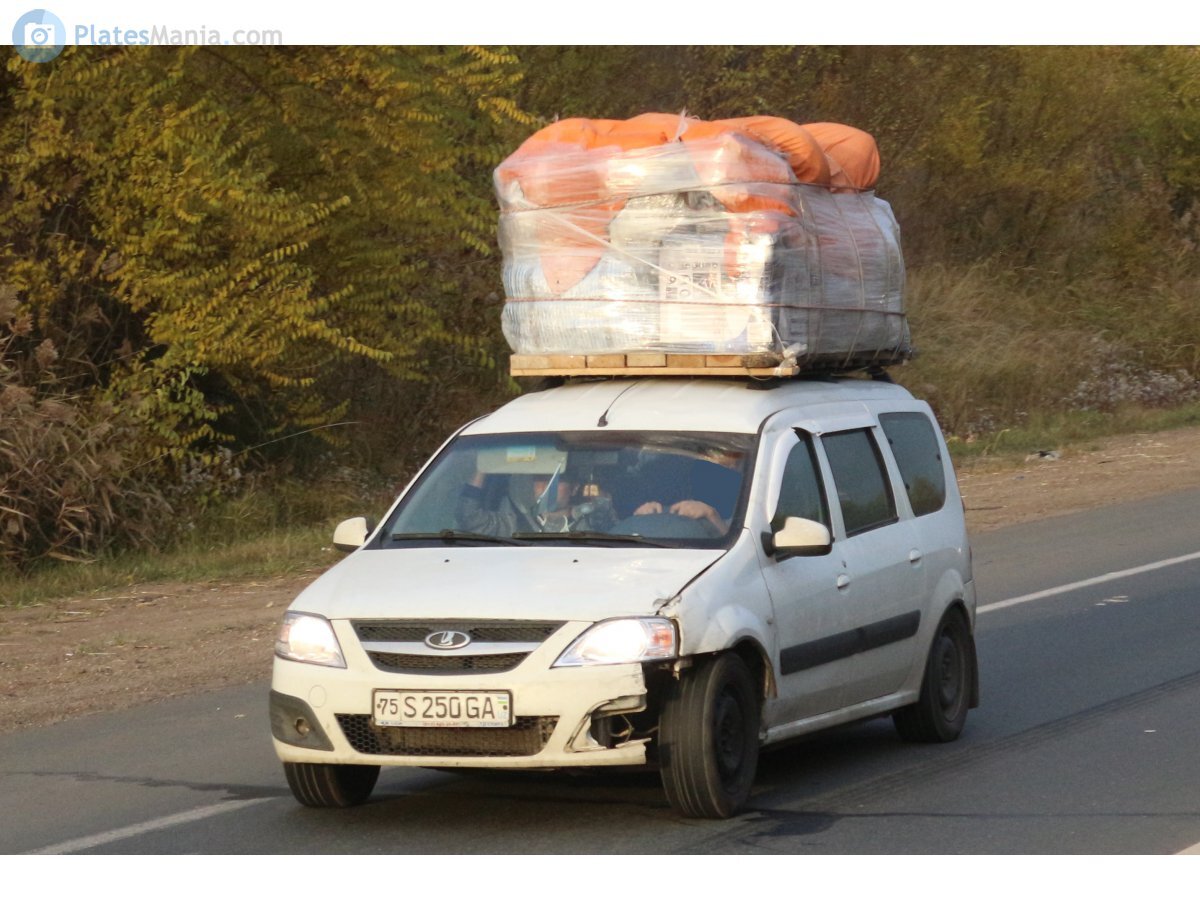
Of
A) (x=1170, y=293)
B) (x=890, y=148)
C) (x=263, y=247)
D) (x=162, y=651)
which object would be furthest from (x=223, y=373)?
(x=1170, y=293)

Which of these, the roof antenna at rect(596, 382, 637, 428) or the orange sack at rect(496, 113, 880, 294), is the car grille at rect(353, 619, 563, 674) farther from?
the orange sack at rect(496, 113, 880, 294)

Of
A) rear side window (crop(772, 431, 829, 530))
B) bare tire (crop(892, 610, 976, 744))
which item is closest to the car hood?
rear side window (crop(772, 431, 829, 530))

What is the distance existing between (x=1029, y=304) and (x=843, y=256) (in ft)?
78.7

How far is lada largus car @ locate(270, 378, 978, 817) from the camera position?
20.2ft

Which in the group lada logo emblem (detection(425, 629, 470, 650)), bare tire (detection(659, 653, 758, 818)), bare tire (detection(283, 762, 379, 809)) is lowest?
bare tire (detection(283, 762, 379, 809))

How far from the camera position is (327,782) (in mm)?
6738

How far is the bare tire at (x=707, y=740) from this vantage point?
20.6 ft

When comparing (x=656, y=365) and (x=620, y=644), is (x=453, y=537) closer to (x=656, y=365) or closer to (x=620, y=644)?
(x=620, y=644)

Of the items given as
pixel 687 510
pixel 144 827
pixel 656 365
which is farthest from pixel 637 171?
pixel 144 827

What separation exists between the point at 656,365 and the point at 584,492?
3.40ft

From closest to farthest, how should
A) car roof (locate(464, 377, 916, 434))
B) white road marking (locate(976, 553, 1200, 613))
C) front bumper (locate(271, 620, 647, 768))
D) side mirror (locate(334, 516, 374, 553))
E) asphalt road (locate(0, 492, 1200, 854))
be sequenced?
front bumper (locate(271, 620, 647, 768)) < asphalt road (locate(0, 492, 1200, 854)) < side mirror (locate(334, 516, 374, 553)) < car roof (locate(464, 377, 916, 434)) < white road marking (locate(976, 553, 1200, 613))

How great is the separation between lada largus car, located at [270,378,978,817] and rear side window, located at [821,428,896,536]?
1 cm
